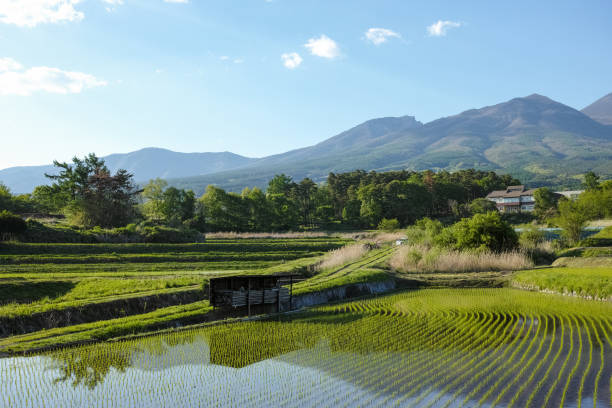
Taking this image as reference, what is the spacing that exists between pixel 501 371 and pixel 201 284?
15769 mm

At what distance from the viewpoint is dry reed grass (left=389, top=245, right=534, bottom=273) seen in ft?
111

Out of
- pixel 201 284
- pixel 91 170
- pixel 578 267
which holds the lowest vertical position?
pixel 578 267

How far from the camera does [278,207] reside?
277ft

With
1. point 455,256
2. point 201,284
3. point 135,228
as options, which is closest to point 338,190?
point 135,228

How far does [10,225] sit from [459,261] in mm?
36342

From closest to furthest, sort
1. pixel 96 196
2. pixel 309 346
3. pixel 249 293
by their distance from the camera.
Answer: pixel 309 346 < pixel 249 293 < pixel 96 196

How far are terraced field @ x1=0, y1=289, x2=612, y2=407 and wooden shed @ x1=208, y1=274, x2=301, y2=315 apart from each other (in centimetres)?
161

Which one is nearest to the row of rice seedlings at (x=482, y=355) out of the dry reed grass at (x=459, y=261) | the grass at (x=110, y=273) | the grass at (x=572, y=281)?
the grass at (x=572, y=281)

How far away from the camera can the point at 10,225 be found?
38.4 meters

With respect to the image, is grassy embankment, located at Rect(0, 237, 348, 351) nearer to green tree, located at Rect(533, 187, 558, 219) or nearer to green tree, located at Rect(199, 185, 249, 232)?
green tree, located at Rect(199, 185, 249, 232)

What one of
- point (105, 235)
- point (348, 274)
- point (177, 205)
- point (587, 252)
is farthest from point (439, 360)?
point (177, 205)

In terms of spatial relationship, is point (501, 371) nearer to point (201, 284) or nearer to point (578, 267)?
point (201, 284)

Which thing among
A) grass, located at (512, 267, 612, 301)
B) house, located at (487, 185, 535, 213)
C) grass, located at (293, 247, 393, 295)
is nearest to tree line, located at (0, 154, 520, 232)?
house, located at (487, 185, 535, 213)

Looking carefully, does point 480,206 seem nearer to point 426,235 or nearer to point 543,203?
point 543,203
